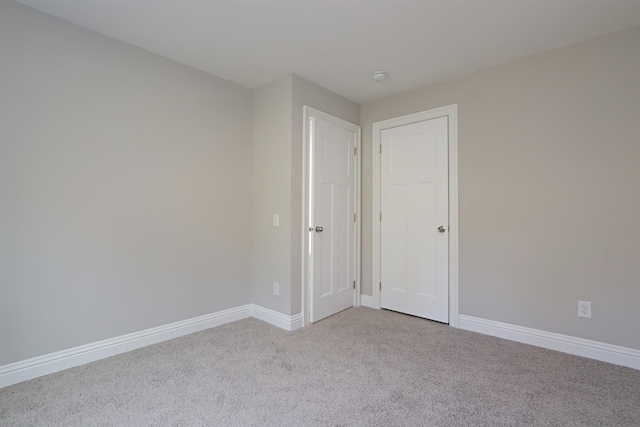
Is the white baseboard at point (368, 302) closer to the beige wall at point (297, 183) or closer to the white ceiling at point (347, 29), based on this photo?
the beige wall at point (297, 183)

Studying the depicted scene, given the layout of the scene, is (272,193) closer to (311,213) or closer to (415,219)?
(311,213)

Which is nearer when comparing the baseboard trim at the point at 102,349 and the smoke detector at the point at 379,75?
the baseboard trim at the point at 102,349

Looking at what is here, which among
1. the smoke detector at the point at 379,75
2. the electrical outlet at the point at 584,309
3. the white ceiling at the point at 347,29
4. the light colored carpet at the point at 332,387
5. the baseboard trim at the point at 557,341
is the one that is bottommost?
the light colored carpet at the point at 332,387

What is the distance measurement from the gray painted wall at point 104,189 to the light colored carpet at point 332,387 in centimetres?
40

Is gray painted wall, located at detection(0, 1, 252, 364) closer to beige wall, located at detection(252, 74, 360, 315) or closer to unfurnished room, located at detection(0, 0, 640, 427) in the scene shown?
unfurnished room, located at detection(0, 0, 640, 427)

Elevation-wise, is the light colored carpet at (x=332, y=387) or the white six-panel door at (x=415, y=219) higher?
the white six-panel door at (x=415, y=219)

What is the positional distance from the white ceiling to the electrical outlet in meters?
2.00

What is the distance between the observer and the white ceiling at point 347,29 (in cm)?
196

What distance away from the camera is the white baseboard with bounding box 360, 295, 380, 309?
3.48 m

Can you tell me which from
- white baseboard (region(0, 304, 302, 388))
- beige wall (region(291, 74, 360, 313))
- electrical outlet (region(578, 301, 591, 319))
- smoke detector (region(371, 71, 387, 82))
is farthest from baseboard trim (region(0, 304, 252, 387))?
electrical outlet (region(578, 301, 591, 319))

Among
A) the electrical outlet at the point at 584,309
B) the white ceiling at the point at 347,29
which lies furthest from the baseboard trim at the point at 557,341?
the white ceiling at the point at 347,29

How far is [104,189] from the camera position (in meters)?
2.27

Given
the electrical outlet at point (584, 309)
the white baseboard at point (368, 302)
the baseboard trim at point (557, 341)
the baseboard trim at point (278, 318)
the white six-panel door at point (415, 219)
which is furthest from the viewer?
the white baseboard at point (368, 302)

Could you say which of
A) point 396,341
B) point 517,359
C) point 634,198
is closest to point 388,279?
point 396,341
